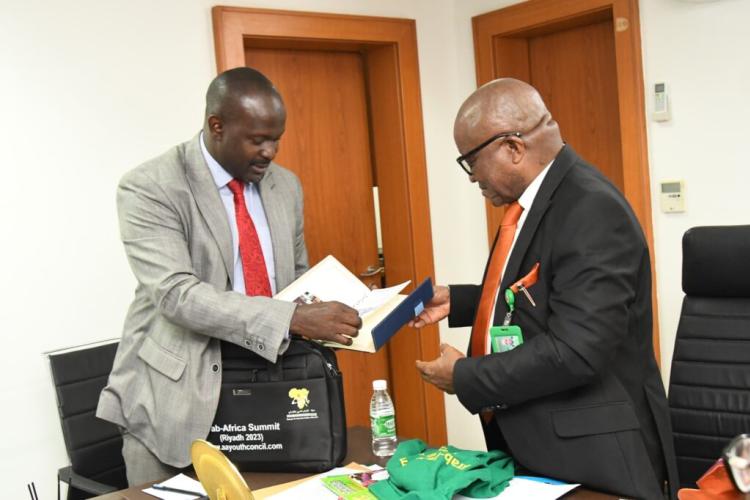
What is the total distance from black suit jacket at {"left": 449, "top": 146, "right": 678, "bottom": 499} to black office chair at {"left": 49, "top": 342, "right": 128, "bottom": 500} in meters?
1.55

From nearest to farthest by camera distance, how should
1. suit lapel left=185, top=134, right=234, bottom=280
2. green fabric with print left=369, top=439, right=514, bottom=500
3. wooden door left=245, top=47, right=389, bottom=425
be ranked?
green fabric with print left=369, top=439, right=514, bottom=500 → suit lapel left=185, top=134, right=234, bottom=280 → wooden door left=245, top=47, right=389, bottom=425

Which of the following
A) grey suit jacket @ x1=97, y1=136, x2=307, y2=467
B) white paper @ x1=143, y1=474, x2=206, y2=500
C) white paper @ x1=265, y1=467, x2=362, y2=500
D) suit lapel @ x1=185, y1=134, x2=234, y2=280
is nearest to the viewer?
white paper @ x1=265, y1=467, x2=362, y2=500

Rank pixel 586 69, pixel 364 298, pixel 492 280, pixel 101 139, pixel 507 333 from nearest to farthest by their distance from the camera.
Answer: pixel 507 333, pixel 492 280, pixel 364 298, pixel 101 139, pixel 586 69

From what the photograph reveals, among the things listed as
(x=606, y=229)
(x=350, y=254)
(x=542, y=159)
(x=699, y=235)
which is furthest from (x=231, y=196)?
(x=350, y=254)

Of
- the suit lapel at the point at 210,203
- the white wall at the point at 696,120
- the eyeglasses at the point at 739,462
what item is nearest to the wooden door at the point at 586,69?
the white wall at the point at 696,120

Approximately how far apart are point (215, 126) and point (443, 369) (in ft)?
2.96

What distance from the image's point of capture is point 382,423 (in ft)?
6.67

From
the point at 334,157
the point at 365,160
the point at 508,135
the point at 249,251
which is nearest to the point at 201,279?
the point at 249,251

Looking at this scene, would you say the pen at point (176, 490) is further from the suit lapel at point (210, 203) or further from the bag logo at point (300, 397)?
the suit lapel at point (210, 203)

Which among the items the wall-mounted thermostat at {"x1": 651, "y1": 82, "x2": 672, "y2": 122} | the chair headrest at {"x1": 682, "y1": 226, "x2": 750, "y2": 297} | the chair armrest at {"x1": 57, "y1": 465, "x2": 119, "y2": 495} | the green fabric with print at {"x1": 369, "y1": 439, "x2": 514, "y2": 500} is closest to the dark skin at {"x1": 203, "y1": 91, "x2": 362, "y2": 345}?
the green fabric with print at {"x1": 369, "y1": 439, "x2": 514, "y2": 500}

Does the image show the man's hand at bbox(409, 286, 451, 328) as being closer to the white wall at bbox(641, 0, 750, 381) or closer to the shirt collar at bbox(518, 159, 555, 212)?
the shirt collar at bbox(518, 159, 555, 212)

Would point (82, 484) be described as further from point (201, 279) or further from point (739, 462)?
point (739, 462)

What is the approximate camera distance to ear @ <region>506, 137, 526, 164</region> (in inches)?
71.5

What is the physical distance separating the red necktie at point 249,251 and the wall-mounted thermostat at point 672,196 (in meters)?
2.13
